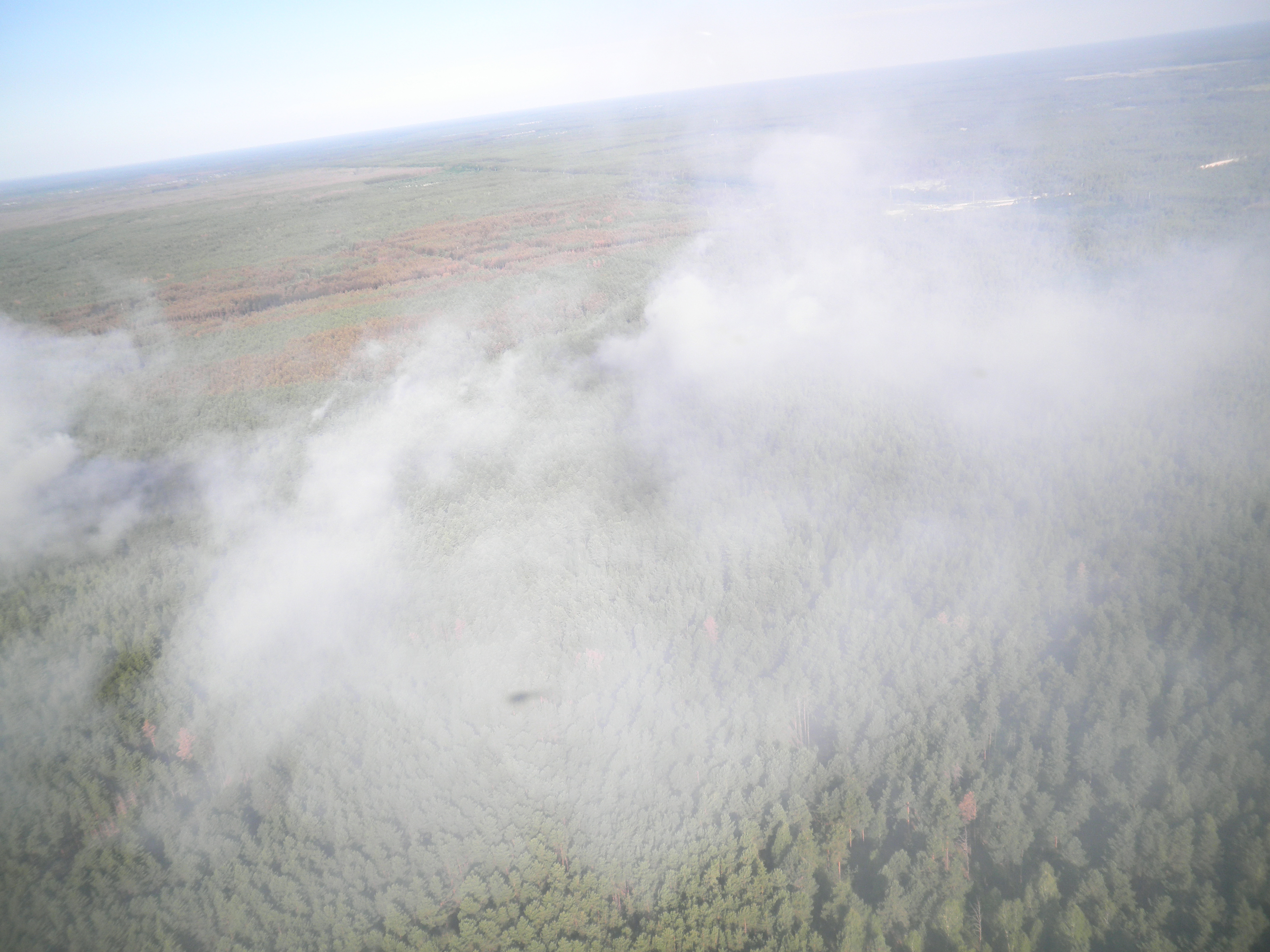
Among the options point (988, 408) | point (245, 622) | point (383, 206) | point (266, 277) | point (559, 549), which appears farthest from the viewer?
point (383, 206)

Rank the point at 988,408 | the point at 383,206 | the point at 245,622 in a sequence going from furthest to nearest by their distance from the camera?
1. the point at 383,206
2. the point at 988,408
3. the point at 245,622

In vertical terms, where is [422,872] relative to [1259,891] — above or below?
above

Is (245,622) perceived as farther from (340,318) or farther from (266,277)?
(266,277)

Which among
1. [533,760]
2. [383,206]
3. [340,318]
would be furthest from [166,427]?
[383,206]

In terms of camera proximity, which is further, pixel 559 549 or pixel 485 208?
pixel 485 208

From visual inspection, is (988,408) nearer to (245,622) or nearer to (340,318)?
(245,622)

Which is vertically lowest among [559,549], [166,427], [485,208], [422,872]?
[422,872]
